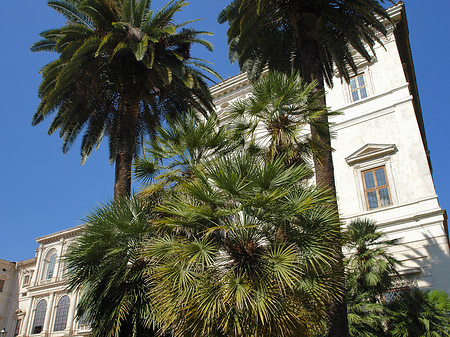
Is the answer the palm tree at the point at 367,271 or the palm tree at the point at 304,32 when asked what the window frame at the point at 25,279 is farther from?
the palm tree at the point at 367,271

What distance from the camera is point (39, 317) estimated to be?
125 ft

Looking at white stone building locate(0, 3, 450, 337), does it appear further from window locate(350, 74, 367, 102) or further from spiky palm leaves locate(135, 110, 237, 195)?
spiky palm leaves locate(135, 110, 237, 195)

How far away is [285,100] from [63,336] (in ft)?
112

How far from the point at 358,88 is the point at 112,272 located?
16.8 metres

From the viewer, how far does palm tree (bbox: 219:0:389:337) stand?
11.0 metres

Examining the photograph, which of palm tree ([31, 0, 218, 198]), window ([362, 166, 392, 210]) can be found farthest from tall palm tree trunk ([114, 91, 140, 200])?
window ([362, 166, 392, 210])

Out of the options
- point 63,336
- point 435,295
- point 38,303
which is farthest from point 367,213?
point 38,303

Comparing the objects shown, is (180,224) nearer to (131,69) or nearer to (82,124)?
(131,69)

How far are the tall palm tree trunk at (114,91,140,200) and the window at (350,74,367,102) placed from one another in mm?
12285

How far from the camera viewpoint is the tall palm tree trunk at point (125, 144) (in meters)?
11.7

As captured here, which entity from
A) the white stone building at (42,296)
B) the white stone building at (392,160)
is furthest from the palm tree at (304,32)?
the white stone building at (42,296)

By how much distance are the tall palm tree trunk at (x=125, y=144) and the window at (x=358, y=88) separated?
12.3m

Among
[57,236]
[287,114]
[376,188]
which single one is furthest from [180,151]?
[57,236]

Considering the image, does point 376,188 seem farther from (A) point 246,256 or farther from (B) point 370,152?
(A) point 246,256
